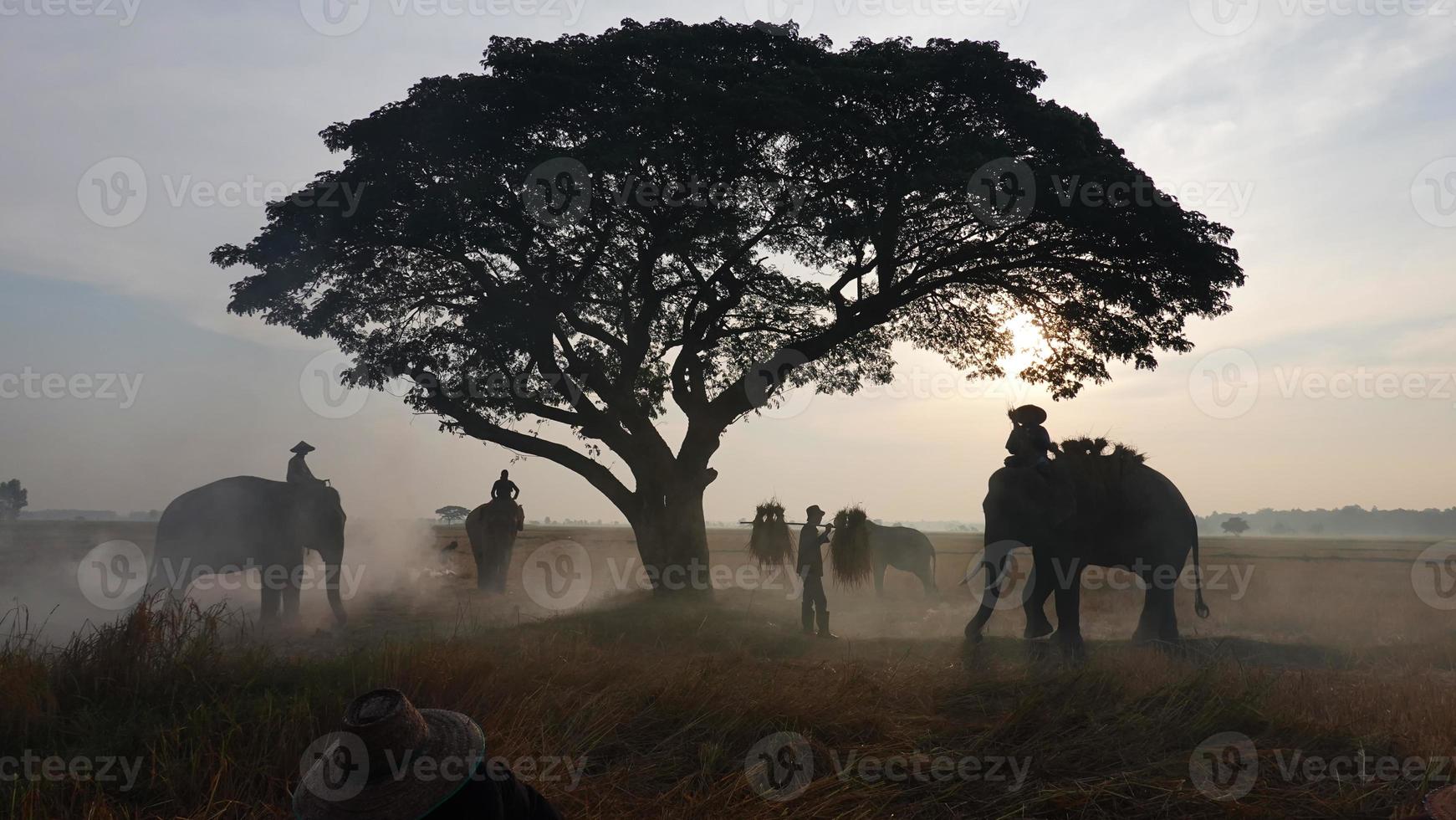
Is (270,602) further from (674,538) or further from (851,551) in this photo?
(851,551)

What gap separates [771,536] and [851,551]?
1.81 meters

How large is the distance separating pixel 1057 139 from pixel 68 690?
16409mm

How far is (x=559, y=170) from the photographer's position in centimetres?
1750

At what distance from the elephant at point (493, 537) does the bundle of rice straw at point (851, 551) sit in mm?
8010

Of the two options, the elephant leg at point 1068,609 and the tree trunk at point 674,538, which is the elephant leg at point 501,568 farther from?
the elephant leg at point 1068,609

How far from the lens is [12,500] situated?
329 ft

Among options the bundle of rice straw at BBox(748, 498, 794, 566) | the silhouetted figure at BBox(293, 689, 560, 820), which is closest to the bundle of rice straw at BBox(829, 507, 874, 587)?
the bundle of rice straw at BBox(748, 498, 794, 566)

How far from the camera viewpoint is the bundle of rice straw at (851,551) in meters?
21.0

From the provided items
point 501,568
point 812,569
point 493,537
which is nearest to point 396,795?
point 812,569

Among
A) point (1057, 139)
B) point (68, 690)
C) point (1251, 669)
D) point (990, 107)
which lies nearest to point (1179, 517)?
point (1251, 669)

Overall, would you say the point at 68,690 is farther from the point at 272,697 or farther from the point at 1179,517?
the point at 1179,517

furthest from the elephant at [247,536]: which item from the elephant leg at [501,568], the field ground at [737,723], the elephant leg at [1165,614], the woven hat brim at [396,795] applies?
the woven hat brim at [396,795]

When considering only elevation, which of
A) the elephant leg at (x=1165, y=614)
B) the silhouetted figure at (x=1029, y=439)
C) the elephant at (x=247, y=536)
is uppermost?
the silhouetted figure at (x=1029, y=439)

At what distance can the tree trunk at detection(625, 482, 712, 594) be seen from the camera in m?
19.7
